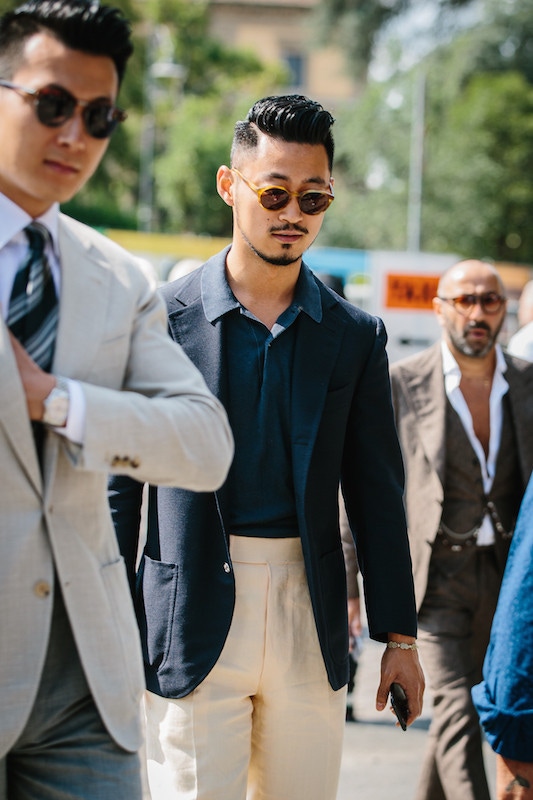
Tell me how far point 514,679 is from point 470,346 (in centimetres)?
236

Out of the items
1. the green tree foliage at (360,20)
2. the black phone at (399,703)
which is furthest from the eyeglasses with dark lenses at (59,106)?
the green tree foliage at (360,20)

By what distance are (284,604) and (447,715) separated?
5.94 feet

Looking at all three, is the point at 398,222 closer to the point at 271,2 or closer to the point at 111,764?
the point at 111,764

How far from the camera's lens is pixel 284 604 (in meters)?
3.21

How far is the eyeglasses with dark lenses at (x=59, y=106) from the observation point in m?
2.08

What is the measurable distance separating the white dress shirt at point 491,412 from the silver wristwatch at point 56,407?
3.18m

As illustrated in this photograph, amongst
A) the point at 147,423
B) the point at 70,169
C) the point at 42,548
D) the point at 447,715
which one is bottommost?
the point at 447,715

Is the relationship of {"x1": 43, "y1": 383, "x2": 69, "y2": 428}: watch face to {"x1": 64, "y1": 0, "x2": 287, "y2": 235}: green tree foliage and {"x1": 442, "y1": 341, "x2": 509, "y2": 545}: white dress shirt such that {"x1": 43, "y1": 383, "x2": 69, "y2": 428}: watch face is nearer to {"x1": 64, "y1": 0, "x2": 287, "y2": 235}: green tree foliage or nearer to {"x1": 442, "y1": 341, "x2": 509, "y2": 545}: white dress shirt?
{"x1": 442, "y1": 341, "x2": 509, "y2": 545}: white dress shirt

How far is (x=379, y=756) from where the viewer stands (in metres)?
5.59

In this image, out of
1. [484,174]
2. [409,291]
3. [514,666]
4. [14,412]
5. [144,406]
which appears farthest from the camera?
[484,174]

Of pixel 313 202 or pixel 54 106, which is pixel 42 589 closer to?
pixel 54 106

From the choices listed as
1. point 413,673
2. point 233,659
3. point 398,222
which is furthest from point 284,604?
point 398,222

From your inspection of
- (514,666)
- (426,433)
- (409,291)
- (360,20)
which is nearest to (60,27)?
(514,666)

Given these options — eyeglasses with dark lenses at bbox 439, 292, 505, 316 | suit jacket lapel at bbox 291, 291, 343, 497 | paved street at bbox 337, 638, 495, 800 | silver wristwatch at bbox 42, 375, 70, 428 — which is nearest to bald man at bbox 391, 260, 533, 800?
eyeglasses with dark lenses at bbox 439, 292, 505, 316
